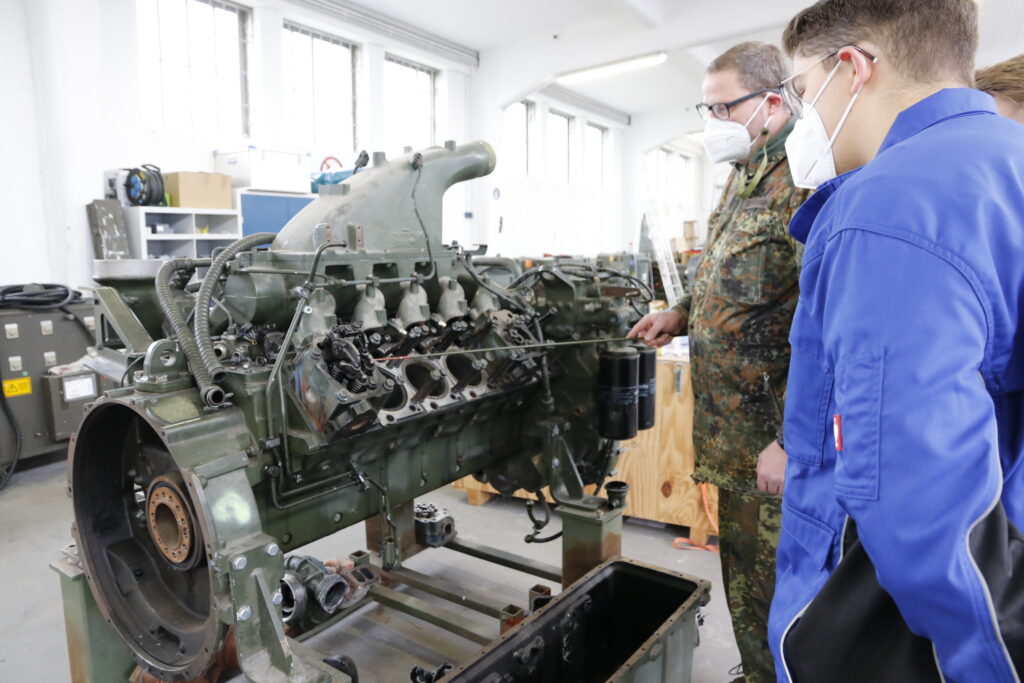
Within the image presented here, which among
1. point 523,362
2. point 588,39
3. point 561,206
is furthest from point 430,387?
point 561,206

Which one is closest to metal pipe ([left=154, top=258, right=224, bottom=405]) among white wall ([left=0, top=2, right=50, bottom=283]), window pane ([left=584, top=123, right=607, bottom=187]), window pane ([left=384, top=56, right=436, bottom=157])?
white wall ([left=0, top=2, right=50, bottom=283])

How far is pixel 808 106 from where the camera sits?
1.06 m

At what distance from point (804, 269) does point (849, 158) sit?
24 centimetres

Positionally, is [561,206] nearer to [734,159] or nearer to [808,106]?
[734,159]

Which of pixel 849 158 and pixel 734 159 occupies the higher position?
pixel 734 159

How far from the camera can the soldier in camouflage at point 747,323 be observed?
1843 mm

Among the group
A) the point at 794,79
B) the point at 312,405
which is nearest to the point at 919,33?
the point at 794,79

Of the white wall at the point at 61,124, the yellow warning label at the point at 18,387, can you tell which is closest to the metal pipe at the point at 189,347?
the yellow warning label at the point at 18,387

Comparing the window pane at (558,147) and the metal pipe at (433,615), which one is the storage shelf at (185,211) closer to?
the metal pipe at (433,615)

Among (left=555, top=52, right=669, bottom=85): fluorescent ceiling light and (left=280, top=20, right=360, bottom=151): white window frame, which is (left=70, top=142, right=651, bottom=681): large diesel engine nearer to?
(left=280, top=20, right=360, bottom=151): white window frame

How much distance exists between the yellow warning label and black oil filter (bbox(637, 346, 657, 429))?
3.93 meters

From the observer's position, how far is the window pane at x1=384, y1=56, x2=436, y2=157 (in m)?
8.40

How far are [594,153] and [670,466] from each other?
1036 cm

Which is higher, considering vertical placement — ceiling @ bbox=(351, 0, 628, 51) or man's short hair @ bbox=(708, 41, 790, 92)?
ceiling @ bbox=(351, 0, 628, 51)
